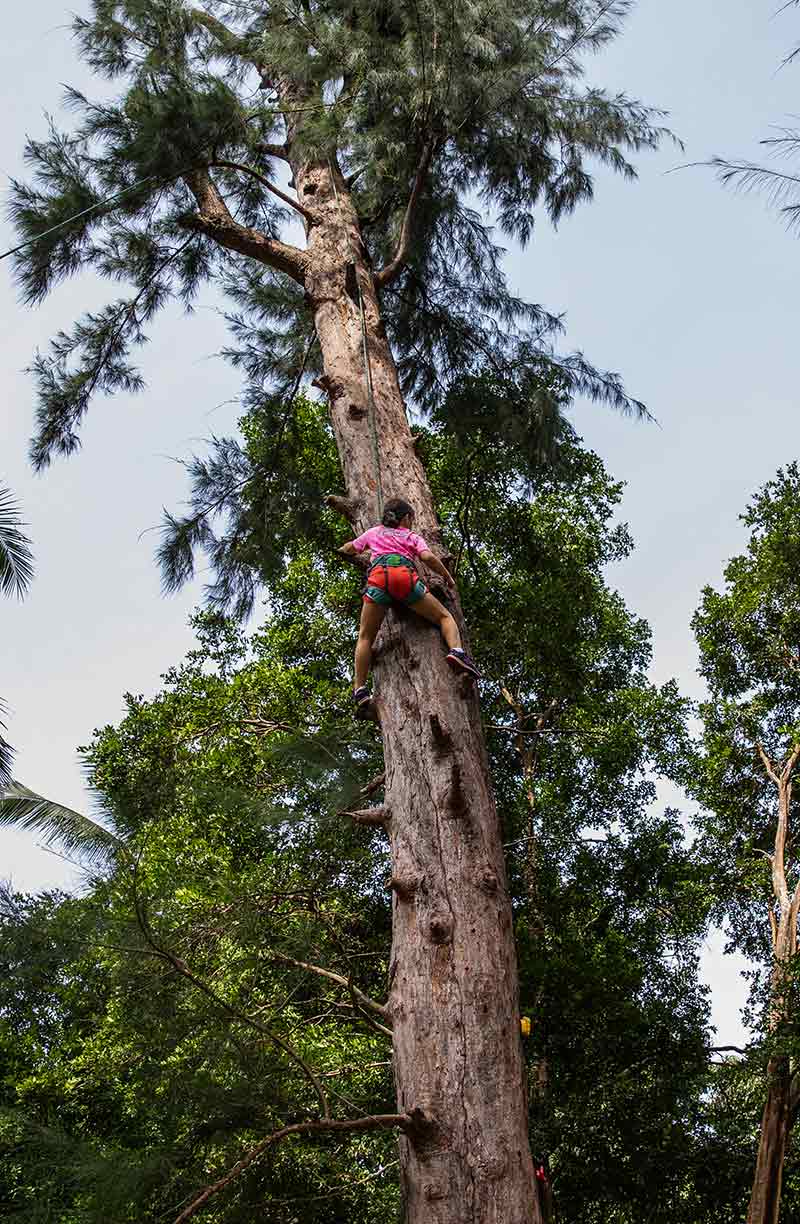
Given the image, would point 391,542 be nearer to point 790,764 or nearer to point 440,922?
point 440,922

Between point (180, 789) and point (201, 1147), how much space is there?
9.03 ft

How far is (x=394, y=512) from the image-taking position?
4305 mm

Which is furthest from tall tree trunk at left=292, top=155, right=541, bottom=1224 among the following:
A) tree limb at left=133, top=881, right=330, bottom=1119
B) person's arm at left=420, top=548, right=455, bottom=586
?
tree limb at left=133, top=881, right=330, bottom=1119

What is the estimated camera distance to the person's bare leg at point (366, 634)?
4.07 m

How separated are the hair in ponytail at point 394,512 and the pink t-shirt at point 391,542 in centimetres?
3

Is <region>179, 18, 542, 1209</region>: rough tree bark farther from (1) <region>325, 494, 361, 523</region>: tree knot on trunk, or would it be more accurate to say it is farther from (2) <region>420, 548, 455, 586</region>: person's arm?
(2) <region>420, 548, 455, 586</region>: person's arm

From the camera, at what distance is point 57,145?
18.4 feet

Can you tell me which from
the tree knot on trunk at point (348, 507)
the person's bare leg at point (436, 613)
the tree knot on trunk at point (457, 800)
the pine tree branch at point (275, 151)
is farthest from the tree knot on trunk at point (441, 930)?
the pine tree branch at point (275, 151)

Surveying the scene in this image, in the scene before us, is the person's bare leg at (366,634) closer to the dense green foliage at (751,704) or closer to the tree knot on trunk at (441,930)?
the tree knot on trunk at (441,930)

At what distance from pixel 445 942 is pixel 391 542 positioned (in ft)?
5.33

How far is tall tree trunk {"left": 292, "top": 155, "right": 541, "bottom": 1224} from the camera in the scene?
110 inches

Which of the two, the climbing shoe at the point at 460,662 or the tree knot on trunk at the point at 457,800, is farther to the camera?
the climbing shoe at the point at 460,662

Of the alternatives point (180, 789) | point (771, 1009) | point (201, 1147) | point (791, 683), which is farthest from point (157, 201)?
point (791, 683)

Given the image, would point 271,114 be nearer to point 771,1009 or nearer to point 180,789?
point 180,789
